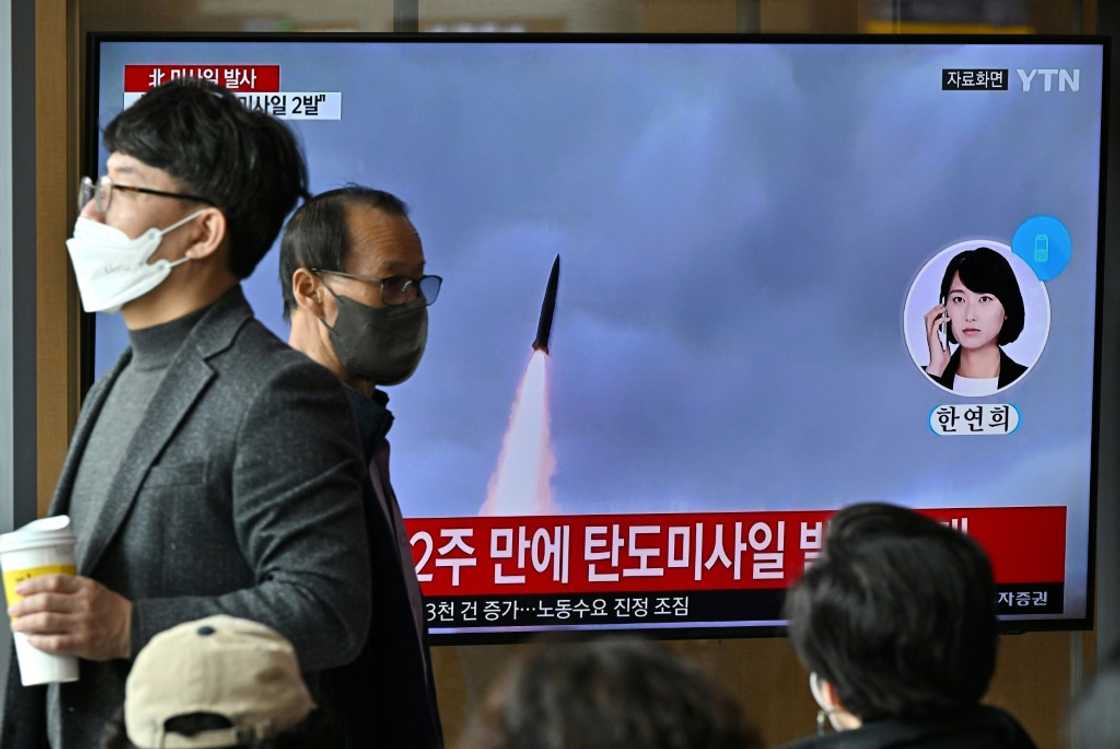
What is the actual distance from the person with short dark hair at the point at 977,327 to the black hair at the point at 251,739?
230 cm

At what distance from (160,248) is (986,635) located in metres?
1.04

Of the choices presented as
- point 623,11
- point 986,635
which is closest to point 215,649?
point 986,635

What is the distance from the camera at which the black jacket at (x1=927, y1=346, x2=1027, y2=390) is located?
11.6ft

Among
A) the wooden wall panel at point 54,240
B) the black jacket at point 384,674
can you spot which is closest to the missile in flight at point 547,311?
the wooden wall panel at point 54,240

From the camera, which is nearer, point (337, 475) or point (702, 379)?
point (337, 475)

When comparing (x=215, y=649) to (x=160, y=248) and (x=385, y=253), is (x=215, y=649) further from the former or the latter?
(x=385, y=253)

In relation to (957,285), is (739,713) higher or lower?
lower

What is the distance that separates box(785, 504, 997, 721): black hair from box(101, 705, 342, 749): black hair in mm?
504

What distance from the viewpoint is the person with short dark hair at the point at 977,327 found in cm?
353

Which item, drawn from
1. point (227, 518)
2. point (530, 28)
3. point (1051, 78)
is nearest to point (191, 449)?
point (227, 518)

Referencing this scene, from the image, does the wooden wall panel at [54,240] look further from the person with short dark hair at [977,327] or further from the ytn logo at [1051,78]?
the ytn logo at [1051,78]

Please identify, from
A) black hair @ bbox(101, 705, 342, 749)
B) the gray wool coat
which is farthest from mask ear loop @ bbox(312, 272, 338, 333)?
black hair @ bbox(101, 705, 342, 749)

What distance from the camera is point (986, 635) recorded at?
1601 millimetres

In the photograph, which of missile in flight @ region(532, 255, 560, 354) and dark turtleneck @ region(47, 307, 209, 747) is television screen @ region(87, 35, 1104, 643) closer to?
missile in flight @ region(532, 255, 560, 354)
